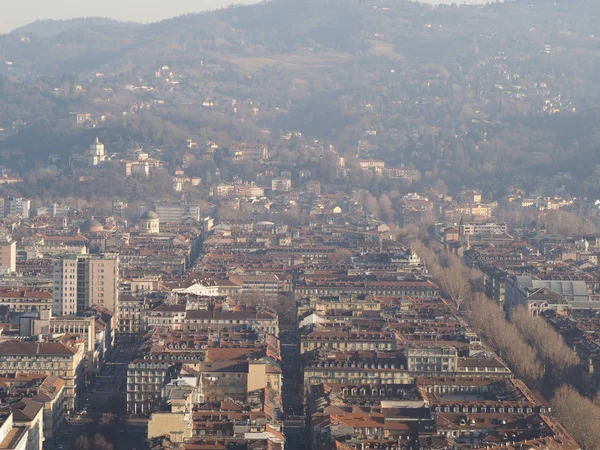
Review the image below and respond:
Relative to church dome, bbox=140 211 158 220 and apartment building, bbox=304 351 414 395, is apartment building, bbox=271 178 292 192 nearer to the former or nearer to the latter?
church dome, bbox=140 211 158 220

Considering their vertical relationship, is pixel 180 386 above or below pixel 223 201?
above

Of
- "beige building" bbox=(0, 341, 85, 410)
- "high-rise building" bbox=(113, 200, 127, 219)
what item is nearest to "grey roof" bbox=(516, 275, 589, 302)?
"beige building" bbox=(0, 341, 85, 410)

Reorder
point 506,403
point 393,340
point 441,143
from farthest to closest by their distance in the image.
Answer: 1. point 441,143
2. point 393,340
3. point 506,403

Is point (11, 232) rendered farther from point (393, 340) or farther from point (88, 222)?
point (393, 340)

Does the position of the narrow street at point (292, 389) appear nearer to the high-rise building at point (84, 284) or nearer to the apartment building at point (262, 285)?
the high-rise building at point (84, 284)

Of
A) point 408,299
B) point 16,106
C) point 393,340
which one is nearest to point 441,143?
point 16,106
